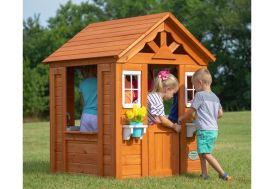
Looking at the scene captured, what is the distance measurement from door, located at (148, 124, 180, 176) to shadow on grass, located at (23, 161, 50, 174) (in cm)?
204

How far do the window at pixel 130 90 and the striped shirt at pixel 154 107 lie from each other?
1.14 ft

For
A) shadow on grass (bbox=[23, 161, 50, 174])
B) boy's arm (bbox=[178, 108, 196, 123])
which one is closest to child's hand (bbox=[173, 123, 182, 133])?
boy's arm (bbox=[178, 108, 196, 123])

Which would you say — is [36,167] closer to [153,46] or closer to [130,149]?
[130,149]

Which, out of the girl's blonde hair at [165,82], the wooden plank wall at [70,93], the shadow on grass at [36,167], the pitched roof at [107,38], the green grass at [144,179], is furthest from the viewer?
the wooden plank wall at [70,93]

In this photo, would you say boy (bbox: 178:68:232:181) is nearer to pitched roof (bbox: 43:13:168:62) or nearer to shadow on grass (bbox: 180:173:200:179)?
shadow on grass (bbox: 180:173:200:179)

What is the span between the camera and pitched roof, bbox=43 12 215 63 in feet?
34.8

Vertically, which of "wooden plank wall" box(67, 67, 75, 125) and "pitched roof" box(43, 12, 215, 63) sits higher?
"pitched roof" box(43, 12, 215, 63)

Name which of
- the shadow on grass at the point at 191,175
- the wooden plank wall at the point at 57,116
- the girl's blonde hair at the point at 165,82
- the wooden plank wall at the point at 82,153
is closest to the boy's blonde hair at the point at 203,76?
the girl's blonde hair at the point at 165,82

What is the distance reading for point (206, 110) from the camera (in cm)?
1059

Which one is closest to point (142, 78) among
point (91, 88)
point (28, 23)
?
point (91, 88)

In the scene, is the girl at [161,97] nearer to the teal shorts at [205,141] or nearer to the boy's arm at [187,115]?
the boy's arm at [187,115]

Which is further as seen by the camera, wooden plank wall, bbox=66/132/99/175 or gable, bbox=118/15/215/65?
wooden plank wall, bbox=66/132/99/175

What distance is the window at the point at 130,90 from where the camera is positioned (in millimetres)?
10508

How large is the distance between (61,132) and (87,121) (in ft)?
2.41
